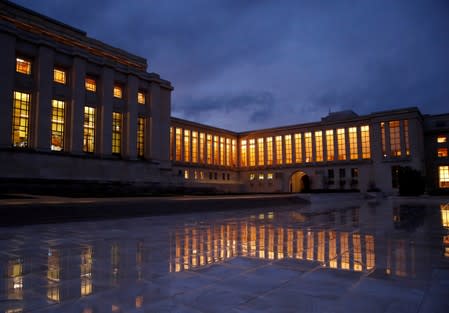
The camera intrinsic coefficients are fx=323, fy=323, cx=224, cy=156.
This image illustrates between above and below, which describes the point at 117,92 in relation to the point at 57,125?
above

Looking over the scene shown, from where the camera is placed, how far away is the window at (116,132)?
44.4 meters

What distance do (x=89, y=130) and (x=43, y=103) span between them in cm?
668

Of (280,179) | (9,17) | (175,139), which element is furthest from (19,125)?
(280,179)

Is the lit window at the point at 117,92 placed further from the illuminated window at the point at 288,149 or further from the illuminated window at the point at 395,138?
the illuminated window at the point at 395,138

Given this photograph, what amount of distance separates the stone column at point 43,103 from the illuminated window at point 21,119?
32.3 inches

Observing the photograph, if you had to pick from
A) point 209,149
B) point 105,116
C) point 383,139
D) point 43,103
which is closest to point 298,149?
point 383,139

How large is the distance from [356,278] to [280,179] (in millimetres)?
76618

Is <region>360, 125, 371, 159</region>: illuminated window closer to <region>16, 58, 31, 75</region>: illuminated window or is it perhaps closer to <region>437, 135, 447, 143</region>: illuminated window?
<region>437, 135, 447, 143</region>: illuminated window

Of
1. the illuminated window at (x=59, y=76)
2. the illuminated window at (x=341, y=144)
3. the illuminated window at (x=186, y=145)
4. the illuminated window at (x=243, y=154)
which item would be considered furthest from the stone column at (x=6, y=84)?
the illuminated window at (x=341, y=144)

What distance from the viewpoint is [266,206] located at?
92.4ft

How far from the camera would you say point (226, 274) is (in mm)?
5543

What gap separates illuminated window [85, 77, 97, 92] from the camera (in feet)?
138

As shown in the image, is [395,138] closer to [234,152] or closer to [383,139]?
[383,139]

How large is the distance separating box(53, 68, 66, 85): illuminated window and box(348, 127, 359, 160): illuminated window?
2319 inches
